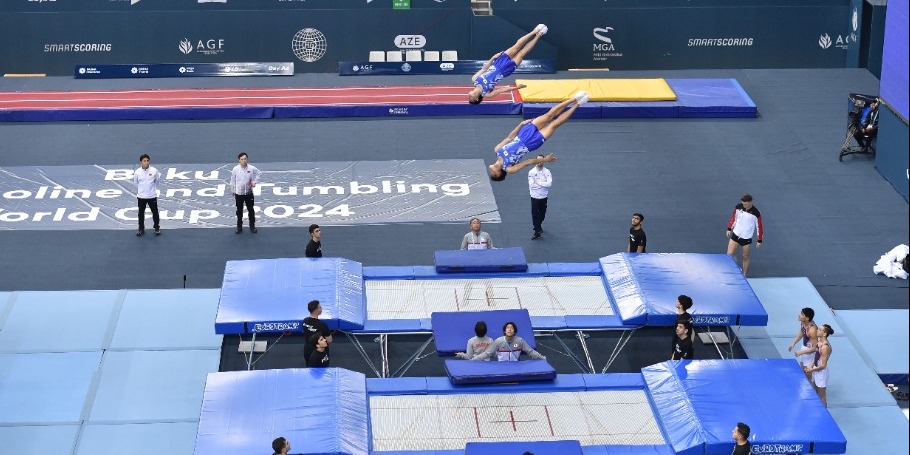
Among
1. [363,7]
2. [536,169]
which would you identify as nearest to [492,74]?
[536,169]

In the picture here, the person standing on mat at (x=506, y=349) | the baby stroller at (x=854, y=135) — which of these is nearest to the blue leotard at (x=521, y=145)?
the person standing on mat at (x=506, y=349)

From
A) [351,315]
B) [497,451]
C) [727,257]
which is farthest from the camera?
[727,257]

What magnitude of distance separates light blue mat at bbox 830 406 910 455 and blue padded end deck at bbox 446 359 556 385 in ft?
11.4

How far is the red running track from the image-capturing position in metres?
24.9

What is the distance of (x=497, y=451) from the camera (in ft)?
41.6

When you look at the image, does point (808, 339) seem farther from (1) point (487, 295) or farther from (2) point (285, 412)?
(2) point (285, 412)

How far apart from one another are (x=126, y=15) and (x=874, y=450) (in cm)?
1847

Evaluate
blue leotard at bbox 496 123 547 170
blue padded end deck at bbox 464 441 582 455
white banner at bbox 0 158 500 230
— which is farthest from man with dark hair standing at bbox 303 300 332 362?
white banner at bbox 0 158 500 230

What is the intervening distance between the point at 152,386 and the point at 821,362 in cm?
803

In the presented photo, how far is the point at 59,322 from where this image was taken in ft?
54.9

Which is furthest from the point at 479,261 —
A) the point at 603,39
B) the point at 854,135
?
the point at 603,39

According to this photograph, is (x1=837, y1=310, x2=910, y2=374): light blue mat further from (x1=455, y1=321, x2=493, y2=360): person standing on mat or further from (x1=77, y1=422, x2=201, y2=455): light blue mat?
(x1=77, y1=422, x2=201, y2=455): light blue mat

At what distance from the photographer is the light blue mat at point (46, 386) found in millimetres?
14609

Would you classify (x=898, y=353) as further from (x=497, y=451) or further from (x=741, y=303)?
(x=497, y=451)
